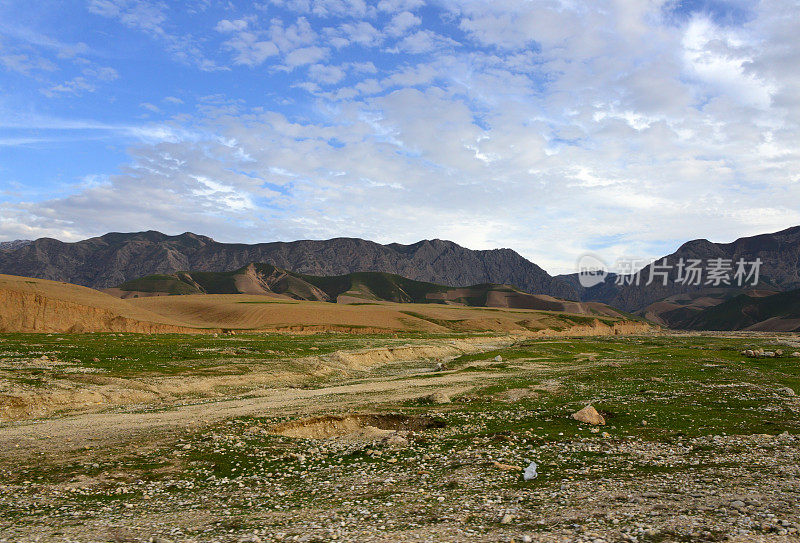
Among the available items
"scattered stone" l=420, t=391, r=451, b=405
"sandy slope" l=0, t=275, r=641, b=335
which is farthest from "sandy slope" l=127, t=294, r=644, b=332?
"scattered stone" l=420, t=391, r=451, b=405

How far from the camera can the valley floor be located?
12.7 metres

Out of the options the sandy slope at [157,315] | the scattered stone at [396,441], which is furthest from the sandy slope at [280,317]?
the scattered stone at [396,441]

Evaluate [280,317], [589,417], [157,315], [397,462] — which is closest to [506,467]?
[397,462]

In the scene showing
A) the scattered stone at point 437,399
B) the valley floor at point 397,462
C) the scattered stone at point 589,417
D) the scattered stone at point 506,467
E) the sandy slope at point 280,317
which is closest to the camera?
the valley floor at point 397,462

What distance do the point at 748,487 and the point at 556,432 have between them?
9841 mm

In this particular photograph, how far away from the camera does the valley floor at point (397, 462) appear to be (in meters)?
12.7

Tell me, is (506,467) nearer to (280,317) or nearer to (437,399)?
(437,399)

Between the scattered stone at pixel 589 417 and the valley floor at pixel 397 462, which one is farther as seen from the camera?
the scattered stone at pixel 589 417

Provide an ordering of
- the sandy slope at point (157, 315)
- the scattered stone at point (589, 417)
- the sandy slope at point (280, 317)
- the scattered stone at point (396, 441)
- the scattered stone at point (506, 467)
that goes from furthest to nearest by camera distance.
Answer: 1. the sandy slope at point (280, 317)
2. the sandy slope at point (157, 315)
3. the scattered stone at point (589, 417)
4. the scattered stone at point (396, 441)
5. the scattered stone at point (506, 467)

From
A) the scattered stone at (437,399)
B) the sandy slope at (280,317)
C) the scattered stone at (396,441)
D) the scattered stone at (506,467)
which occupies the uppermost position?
the scattered stone at (506,467)

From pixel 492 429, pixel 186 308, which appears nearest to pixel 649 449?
pixel 492 429

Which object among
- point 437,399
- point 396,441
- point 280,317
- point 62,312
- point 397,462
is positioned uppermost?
point 397,462

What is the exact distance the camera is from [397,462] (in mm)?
20172

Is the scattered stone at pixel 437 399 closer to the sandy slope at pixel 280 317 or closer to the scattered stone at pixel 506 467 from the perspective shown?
the scattered stone at pixel 506 467
